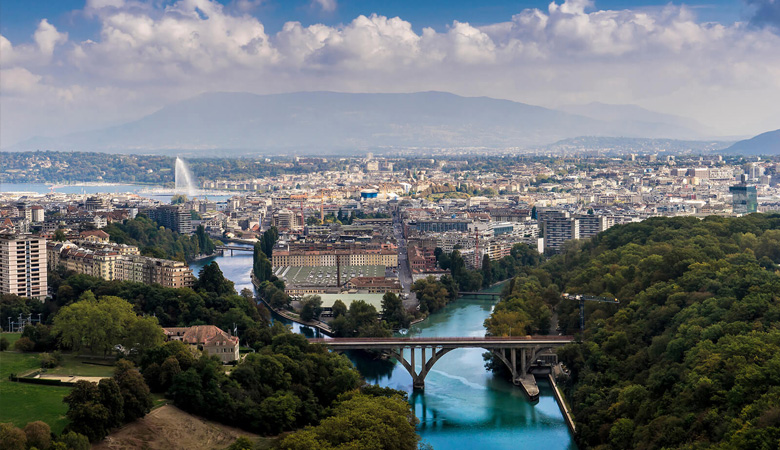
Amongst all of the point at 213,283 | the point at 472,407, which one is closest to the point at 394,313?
the point at 213,283

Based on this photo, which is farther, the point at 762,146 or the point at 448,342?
the point at 762,146

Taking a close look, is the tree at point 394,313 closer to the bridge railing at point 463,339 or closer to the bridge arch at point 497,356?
the bridge railing at point 463,339

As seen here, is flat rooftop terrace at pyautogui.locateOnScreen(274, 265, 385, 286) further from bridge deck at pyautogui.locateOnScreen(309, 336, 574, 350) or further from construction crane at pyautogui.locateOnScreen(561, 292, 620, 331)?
bridge deck at pyautogui.locateOnScreen(309, 336, 574, 350)

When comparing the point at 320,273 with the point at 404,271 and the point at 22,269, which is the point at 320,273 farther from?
the point at 22,269

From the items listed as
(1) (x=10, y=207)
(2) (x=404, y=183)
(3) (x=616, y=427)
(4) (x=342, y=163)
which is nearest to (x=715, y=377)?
(3) (x=616, y=427)

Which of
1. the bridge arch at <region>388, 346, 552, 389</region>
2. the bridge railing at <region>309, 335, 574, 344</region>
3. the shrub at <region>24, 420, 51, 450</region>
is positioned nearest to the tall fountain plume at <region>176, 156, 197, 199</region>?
the bridge railing at <region>309, 335, 574, 344</region>
